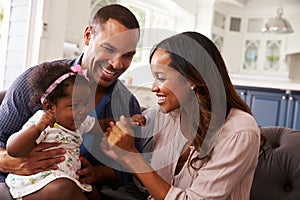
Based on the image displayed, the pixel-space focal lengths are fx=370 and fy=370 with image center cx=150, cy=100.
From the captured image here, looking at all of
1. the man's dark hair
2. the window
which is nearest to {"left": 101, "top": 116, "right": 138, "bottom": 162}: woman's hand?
the man's dark hair

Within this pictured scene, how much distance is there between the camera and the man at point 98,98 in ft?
3.70

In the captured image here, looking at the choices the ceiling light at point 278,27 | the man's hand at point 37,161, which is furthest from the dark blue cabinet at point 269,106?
the man's hand at point 37,161

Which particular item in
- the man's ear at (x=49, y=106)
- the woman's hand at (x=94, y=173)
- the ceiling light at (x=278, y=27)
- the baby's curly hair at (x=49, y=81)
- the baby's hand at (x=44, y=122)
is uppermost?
the ceiling light at (x=278, y=27)

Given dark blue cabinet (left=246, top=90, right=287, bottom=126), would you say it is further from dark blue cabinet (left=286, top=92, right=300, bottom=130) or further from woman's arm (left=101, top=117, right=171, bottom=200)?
woman's arm (left=101, top=117, right=171, bottom=200)

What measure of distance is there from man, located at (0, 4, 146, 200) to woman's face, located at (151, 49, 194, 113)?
0.18m

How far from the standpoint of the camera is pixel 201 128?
117cm

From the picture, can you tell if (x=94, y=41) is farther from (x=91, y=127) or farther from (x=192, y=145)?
(x=192, y=145)

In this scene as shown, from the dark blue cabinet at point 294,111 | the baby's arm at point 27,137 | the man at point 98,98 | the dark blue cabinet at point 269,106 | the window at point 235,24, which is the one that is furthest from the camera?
the window at point 235,24

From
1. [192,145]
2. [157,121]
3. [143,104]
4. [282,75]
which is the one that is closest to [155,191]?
[192,145]

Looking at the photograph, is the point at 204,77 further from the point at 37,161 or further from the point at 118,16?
the point at 37,161

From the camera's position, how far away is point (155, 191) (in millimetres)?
1115

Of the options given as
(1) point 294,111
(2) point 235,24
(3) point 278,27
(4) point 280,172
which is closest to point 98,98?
(4) point 280,172

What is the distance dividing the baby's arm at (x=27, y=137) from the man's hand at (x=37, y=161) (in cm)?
6

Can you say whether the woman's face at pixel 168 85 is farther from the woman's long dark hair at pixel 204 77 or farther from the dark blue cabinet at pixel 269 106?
the dark blue cabinet at pixel 269 106
